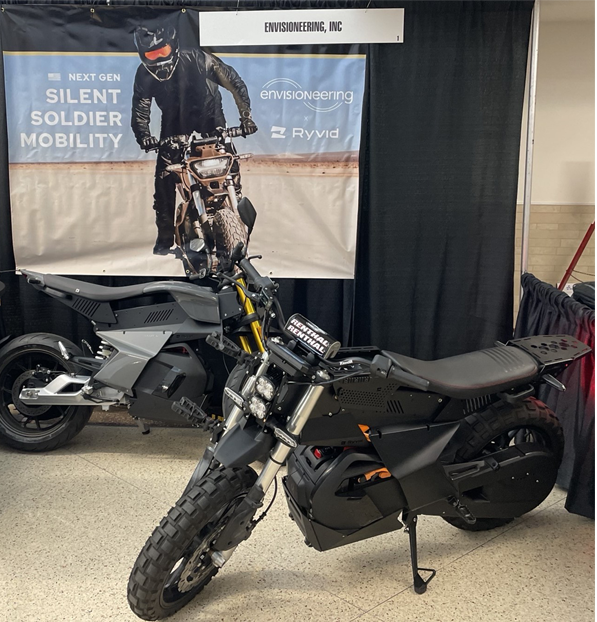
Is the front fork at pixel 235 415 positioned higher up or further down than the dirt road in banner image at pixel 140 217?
further down

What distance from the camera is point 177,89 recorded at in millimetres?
3236

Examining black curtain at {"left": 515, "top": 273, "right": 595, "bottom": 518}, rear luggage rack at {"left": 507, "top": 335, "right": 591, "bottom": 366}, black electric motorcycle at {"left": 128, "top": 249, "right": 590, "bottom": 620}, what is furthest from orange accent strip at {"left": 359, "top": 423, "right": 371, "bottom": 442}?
black curtain at {"left": 515, "top": 273, "right": 595, "bottom": 518}

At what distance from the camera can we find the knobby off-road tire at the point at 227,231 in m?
3.35

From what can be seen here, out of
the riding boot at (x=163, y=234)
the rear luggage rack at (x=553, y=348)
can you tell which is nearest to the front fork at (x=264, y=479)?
the rear luggage rack at (x=553, y=348)

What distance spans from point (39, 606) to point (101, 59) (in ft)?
8.56

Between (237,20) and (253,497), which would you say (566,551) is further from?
(237,20)

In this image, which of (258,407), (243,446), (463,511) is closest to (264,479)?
(243,446)

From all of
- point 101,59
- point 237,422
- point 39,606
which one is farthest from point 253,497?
point 101,59

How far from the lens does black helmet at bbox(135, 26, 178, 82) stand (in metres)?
3.19

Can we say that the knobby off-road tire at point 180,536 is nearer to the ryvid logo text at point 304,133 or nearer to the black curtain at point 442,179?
the black curtain at point 442,179

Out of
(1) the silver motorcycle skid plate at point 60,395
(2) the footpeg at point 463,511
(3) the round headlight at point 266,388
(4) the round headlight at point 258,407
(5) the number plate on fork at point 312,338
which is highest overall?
(5) the number plate on fork at point 312,338

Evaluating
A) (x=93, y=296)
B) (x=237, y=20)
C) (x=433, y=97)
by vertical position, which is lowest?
(x=93, y=296)

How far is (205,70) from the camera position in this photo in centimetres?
321

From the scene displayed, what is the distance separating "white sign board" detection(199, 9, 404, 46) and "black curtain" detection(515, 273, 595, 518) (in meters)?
1.51
